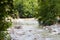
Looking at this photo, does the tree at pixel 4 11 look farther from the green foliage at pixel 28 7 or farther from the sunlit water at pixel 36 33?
the sunlit water at pixel 36 33

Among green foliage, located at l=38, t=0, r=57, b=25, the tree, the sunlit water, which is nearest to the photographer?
the tree

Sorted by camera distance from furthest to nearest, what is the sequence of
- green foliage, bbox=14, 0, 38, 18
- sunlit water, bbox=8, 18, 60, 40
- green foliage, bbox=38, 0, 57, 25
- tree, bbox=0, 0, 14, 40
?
green foliage, bbox=38, 0, 57, 25 → green foliage, bbox=14, 0, 38, 18 → sunlit water, bbox=8, 18, 60, 40 → tree, bbox=0, 0, 14, 40

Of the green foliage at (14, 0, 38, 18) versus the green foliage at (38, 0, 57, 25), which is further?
the green foliage at (38, 0, 57, 25)

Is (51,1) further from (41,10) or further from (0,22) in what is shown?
(0,22)

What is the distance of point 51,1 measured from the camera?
1348cm

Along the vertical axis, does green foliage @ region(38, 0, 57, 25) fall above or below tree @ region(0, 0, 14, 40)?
below

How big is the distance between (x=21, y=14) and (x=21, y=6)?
90 cm

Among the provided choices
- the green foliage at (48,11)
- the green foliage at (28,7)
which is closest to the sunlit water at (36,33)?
the green foliage at (48,11)

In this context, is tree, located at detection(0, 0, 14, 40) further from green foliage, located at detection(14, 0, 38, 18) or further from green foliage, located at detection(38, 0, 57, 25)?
green foliage, located at detection(38, 0, 57, 25)

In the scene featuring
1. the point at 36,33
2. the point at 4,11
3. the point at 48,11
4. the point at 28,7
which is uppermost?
the point at 4,11

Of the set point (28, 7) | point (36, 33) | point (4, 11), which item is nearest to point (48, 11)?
point (28, 7)

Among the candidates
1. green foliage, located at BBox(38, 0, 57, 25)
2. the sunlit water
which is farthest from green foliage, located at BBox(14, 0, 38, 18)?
the sunlit water

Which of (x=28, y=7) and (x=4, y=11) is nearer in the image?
(x=4, y=11)

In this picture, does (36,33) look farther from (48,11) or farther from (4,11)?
(4,11)
